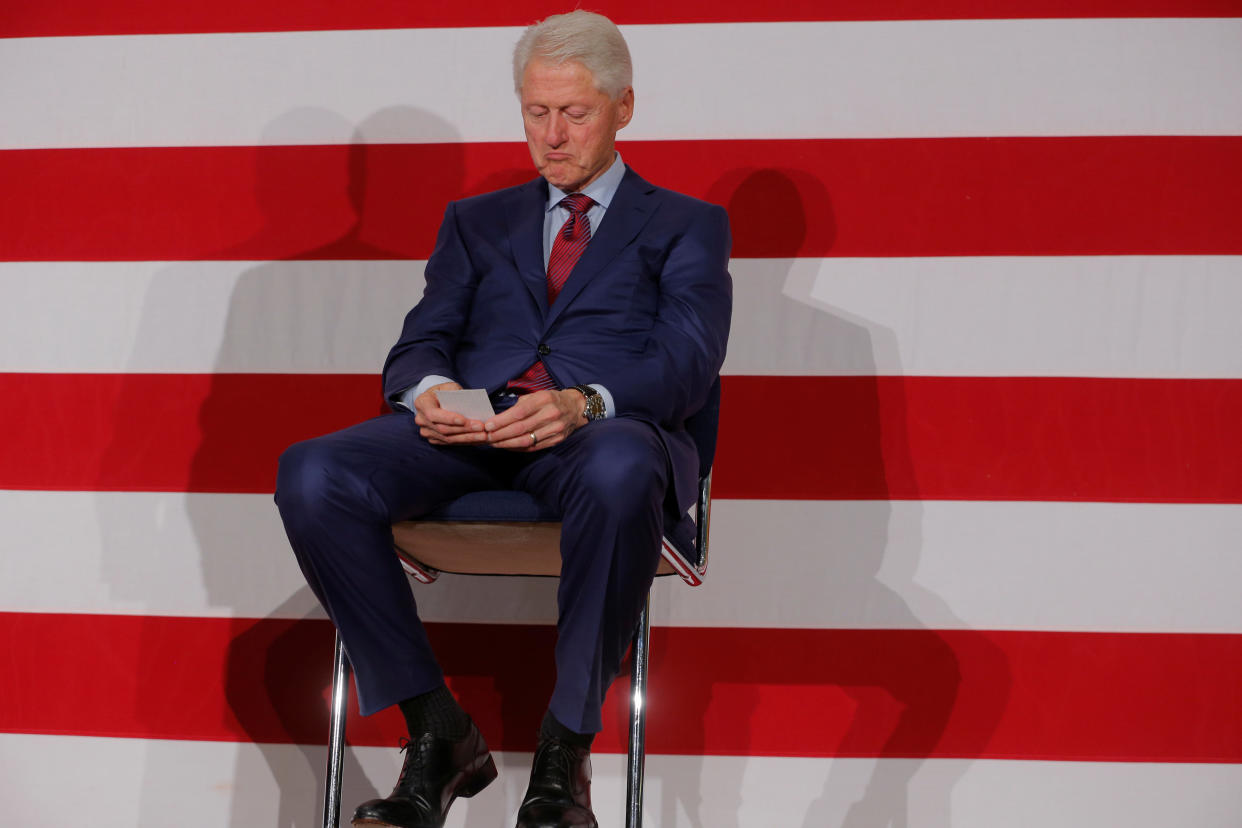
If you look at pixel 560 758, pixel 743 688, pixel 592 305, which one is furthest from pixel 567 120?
pixel 743 688

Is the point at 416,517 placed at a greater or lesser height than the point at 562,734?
greater

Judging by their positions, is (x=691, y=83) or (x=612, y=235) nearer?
(x=612, y=235)

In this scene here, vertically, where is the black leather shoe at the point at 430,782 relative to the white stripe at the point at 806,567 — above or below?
below

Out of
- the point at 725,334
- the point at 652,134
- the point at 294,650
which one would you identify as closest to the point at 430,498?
the point at 725,334

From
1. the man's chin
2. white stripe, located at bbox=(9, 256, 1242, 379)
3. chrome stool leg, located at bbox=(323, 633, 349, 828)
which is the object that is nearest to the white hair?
the man's chin

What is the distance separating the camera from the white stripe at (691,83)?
1951mm

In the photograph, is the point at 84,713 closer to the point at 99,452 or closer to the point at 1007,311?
the point at 99,452

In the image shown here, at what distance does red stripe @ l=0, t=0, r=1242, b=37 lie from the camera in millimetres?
1963

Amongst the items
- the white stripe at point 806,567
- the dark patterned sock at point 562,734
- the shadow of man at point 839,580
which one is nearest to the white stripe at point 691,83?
the shadow of man at point 839,580

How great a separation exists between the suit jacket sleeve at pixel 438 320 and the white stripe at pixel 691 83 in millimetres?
501

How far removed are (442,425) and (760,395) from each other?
808 millimetres

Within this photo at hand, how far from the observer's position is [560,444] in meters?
1.32

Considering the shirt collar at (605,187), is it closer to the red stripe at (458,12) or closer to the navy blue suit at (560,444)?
the navy blue suit at (560,444)

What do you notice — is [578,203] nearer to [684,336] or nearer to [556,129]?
[556,129]
